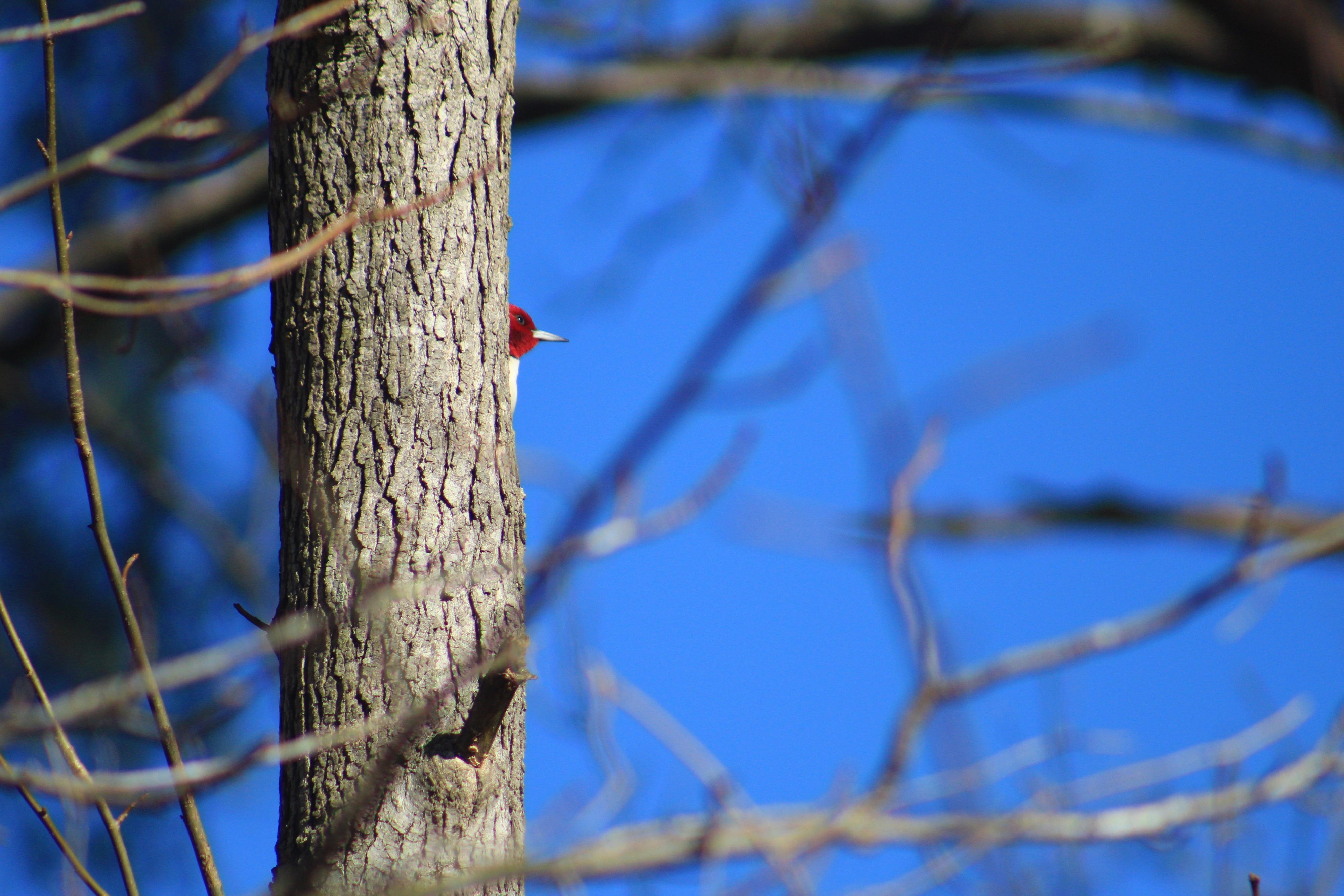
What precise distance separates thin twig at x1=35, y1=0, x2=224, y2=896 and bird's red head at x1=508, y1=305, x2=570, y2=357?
2.65 meters

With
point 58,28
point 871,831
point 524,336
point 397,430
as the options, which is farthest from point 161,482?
point 871,831

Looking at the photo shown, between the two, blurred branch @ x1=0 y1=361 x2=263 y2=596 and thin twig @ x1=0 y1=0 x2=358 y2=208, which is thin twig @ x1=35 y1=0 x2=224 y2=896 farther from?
blurred branch @ x1=0 y1=361 x2=263 y2=596

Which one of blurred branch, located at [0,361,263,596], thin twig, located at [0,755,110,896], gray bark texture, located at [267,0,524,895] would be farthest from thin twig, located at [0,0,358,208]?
blurred branch, located at [0,361,263,596]

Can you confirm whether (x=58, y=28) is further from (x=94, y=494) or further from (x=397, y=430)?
(x=397, y=430)

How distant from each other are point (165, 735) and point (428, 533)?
49cm

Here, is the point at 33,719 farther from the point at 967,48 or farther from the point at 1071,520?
the point at 967,48

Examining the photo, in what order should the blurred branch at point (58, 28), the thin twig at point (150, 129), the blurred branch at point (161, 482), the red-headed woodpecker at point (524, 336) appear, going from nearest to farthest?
1. the thin twig at point (150, 129)
2. the blurred branch at point (58, 28)
3. the blurred branch at point (161, 482)
4. the red-headed woodpecker at point (524, 336)

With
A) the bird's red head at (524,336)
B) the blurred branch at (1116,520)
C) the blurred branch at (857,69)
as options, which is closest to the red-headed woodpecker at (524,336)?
the bird's red head at (524,336)

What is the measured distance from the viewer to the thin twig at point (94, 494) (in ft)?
5.29

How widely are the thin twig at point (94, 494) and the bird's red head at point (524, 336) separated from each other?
2655 millimetres

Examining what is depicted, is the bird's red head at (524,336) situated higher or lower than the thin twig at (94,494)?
higher

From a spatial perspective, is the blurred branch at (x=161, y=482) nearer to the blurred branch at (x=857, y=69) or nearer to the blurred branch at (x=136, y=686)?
the blurred branch at (x=857, y=69)

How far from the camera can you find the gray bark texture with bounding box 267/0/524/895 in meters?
1.82

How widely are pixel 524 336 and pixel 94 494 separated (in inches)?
111
